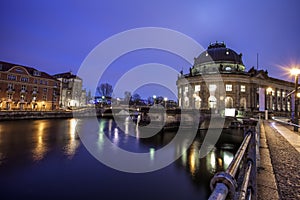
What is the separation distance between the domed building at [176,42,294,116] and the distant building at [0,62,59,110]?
140ft

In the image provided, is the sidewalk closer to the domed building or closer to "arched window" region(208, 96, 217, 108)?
the domed building

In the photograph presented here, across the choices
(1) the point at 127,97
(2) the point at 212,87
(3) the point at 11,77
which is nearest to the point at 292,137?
(2) the point at 212,87

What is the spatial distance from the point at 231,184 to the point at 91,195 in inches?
394

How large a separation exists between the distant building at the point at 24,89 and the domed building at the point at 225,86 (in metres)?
42.7

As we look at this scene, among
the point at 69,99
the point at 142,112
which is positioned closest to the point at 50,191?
the point at 142,112

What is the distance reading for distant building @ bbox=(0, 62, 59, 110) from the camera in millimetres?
44375

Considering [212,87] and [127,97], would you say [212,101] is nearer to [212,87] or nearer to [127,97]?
[212,87]

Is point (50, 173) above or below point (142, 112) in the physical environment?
below

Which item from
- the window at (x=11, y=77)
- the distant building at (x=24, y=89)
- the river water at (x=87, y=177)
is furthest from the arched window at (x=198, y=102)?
the window at (x=11, y=77)

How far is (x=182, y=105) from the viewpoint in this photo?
61719 mm

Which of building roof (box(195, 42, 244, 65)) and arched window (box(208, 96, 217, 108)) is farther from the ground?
building roof (box(195, 42, 244, 65))

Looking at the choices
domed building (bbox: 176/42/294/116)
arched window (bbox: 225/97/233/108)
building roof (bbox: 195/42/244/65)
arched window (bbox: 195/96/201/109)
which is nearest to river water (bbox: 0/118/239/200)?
domed building (bbox: 176/42/294/116)

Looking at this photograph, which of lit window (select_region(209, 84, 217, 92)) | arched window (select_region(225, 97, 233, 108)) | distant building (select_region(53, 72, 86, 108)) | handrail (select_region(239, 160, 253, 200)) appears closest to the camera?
handrail (select_region(239, 160, 253, 200))

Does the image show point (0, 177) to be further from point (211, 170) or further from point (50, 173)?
point (211, 170)
